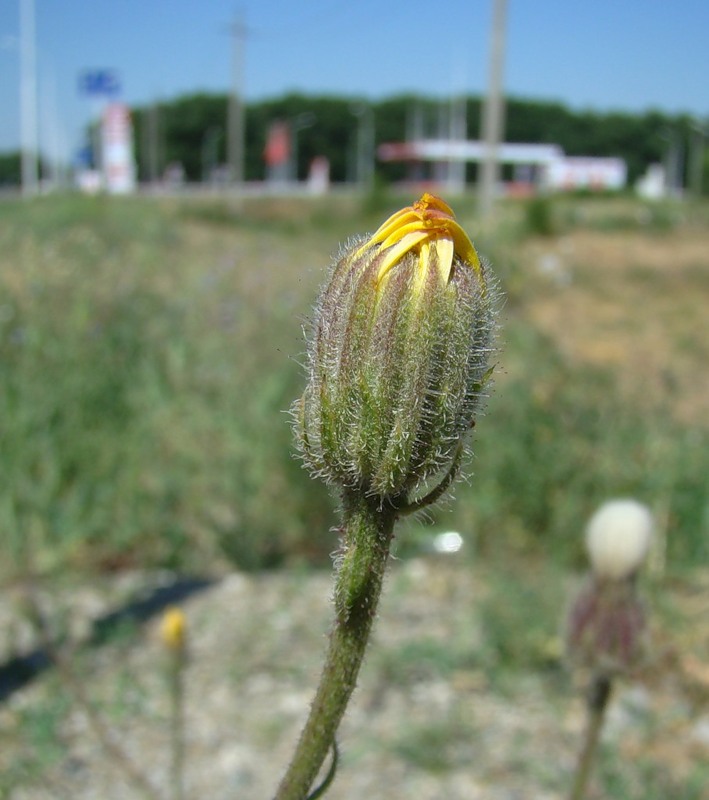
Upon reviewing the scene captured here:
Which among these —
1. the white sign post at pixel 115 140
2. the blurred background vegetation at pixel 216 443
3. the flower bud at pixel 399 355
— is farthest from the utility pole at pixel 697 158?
the flower bud at pixel 399 355

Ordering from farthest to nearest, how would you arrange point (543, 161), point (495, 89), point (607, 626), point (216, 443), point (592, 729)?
point (543, 161), point (495, 89), point (216, 443), point (607, 626), point (592, 729)

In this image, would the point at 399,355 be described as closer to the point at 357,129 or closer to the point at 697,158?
the point at 697,158

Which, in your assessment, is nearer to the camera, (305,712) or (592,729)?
(592,729)

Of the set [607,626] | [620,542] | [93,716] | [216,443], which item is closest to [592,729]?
[607,626]

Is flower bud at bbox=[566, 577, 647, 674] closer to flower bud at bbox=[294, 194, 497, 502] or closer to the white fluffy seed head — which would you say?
the white fluffy seed head

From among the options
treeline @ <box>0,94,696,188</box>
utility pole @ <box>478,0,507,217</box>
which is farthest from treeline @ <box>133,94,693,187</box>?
utility pole @ <box>478,0,507,217</box>

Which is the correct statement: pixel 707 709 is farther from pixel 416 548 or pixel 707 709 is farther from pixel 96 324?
pixel 96 324

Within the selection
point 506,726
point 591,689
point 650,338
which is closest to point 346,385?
point 591,689
